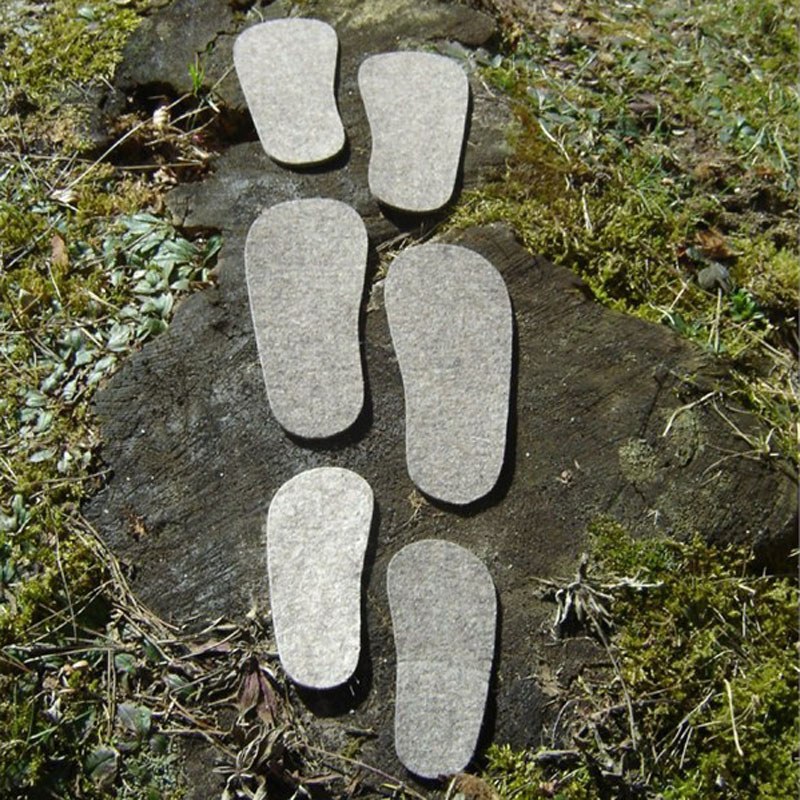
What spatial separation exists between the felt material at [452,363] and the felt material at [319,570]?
0.51ft

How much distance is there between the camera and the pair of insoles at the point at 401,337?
1.98 m

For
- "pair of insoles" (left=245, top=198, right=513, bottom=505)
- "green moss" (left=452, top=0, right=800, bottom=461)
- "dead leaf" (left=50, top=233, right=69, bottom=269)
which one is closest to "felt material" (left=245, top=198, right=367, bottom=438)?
"pair of insoles" (left=245, top=198, right=513, bottom=505)

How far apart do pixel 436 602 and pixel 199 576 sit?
1.47 feet

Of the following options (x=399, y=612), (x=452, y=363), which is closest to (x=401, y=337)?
(x=452, y=363)

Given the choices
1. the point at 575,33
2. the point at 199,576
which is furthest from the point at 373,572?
the point at 575,33

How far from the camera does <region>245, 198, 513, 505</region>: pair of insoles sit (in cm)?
198

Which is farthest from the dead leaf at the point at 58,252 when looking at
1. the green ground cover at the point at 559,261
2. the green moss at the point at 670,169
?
the green moss at the point at 670,169

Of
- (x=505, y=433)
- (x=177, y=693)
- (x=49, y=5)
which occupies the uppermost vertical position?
(x=49, y=5)

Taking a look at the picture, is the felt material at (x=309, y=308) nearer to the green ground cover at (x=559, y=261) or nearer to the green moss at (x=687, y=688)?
the green ground cover at (x=559, y=261)

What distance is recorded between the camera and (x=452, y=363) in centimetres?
207

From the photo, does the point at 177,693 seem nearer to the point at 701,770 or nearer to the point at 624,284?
the point at 701,770

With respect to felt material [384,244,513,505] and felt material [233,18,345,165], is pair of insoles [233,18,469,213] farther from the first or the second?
felt material [384,244,513,505]

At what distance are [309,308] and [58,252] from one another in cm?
62

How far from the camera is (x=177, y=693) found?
1.78 metres
